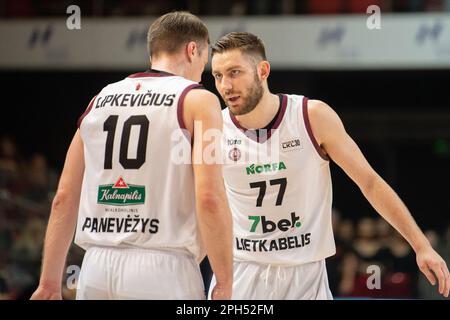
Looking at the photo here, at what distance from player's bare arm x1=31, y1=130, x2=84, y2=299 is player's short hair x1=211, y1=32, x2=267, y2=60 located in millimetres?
1390

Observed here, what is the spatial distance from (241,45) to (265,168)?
2.46 feet

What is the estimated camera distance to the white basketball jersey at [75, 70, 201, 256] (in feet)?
12.2

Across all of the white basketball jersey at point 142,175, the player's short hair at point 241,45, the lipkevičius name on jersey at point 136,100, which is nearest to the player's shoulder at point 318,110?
the player's short hair at point 241,45

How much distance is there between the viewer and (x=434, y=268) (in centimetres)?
452

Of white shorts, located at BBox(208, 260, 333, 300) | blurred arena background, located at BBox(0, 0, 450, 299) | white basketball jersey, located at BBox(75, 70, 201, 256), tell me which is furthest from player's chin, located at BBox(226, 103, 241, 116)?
blurred arena background, located at BBox(0, 0, 450, 299)

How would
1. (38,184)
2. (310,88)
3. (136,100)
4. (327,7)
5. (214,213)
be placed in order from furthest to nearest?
1. (310,88)
2. (327,7)
3. (38,184)
4. (136,100)
5. (214,213)

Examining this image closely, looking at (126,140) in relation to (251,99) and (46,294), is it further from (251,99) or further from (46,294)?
(251,99)

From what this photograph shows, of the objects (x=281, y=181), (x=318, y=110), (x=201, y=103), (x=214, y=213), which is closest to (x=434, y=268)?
(x=281, y=181)

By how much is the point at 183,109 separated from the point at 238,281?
158cm

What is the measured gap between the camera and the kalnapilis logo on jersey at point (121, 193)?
12.3 feet

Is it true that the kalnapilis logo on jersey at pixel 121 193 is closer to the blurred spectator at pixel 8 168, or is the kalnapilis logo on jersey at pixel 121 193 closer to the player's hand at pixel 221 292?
the player's hand at pixel 221 292
